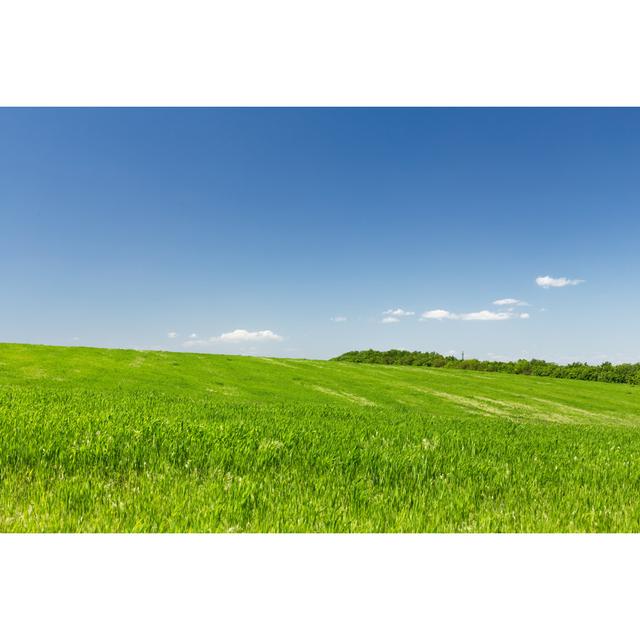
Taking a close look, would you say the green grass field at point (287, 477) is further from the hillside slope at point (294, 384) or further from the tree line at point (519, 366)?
the tree line at point (519, 366)

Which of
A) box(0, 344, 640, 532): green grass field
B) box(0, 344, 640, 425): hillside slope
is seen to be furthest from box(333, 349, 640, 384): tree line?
box(0, 344, 640, 532): green grass field

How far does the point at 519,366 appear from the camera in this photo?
254ft

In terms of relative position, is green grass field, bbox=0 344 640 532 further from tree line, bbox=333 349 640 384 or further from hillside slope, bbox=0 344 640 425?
tree line, bbox=333 349 640 384

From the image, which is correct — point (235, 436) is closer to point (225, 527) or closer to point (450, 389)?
point (225, 527)

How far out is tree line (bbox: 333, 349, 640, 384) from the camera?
69500mm

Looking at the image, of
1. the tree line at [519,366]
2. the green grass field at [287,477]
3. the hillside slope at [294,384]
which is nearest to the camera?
the green grass field at [287,477]

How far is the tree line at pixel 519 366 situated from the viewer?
6950 cm

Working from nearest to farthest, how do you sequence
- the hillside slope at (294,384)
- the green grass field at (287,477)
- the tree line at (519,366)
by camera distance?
1. the green grass field at (287,477)
2. the hillside slope at (294,384)
3. the tree line at (519,366)

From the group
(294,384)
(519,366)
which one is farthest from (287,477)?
(519,366)

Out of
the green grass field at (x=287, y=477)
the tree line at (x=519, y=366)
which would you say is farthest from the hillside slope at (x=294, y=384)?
the tree line at (x=519, y=366)

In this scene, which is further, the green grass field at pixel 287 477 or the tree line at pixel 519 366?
the tree line at pixel 519 366

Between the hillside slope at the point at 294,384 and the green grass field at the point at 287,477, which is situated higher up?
the green grass field at the point at 287,477

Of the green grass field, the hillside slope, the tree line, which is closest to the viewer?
the green grass field

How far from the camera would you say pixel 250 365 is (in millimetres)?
43125
